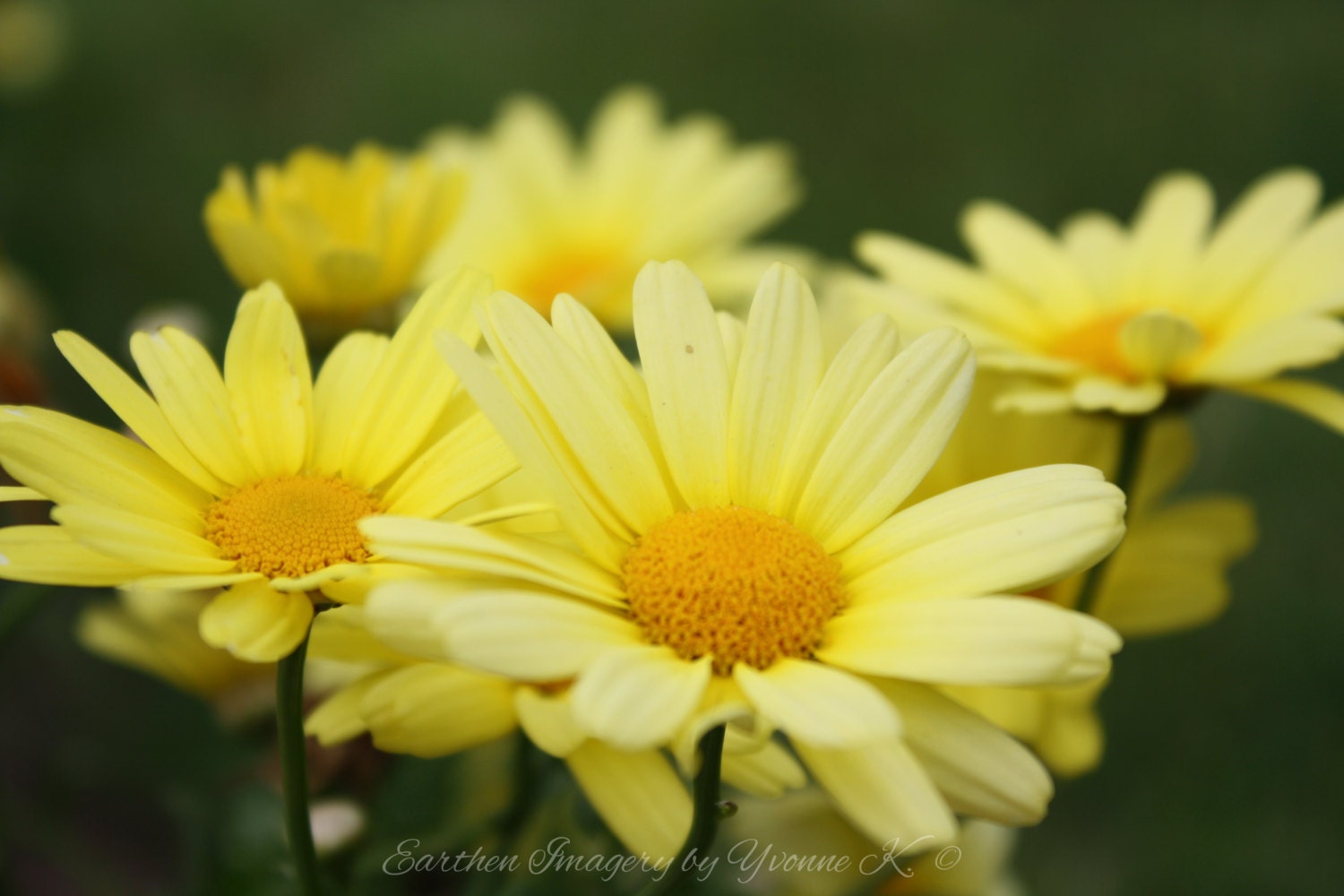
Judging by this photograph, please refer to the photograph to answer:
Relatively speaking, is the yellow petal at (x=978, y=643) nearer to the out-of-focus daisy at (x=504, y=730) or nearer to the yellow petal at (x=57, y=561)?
the out-of-focus daisy at (x=504, y=730)

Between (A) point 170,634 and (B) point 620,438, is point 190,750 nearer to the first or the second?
(A) point 170,634

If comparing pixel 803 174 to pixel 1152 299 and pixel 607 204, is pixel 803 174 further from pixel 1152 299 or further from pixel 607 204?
pixel 1152 299

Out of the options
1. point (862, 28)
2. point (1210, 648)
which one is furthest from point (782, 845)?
point (862, 28)

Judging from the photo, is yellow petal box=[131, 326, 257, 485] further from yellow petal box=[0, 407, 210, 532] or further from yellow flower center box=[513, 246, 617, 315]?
yellow flower center box=[513, 246, 617, 315]

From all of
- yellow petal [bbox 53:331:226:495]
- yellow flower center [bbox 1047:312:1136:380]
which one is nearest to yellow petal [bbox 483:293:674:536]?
yellow petal [bbox 53:331:226:495]

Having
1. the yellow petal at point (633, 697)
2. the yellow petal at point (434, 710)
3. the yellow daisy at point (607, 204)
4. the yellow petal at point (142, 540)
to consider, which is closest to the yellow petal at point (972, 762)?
the yellow petal at point (633, 697)

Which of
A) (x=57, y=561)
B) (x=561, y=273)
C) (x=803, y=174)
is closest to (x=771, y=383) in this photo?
(x=57, y=561)
